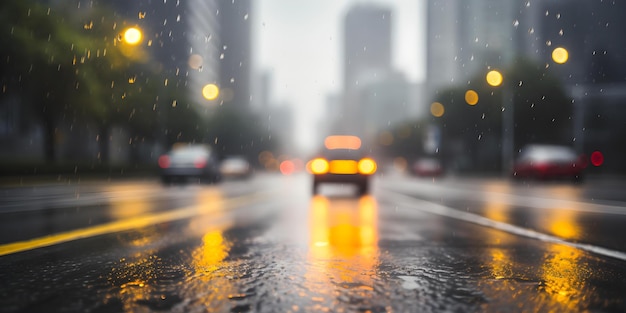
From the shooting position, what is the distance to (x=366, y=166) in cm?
1766

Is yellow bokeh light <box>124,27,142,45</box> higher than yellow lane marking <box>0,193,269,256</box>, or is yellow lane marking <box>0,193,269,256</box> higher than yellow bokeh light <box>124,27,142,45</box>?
yellow bokeh light <box>124,27,142,45</box>

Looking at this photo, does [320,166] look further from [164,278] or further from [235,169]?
[235,169]

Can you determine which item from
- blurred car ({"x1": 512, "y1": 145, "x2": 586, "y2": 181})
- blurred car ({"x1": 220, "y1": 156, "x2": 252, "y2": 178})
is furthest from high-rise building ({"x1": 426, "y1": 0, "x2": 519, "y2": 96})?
blurred car ({"x1": 512, "y1": 145, "x2": 586, "y2": 181})

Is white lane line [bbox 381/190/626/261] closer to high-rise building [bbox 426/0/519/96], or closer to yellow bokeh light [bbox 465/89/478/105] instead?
yellow bokeh light [bbox 465/89/478/105]

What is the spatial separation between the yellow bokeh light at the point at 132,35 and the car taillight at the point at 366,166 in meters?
7.63

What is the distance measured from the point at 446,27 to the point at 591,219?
5919 inches

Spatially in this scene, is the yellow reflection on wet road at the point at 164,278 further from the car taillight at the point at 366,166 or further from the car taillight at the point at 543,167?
the car taillight at the point at 543,167

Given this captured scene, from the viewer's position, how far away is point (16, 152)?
50594mm

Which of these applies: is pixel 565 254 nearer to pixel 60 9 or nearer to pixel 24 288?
pixel 24 288

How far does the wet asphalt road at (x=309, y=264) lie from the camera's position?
12.0 feet

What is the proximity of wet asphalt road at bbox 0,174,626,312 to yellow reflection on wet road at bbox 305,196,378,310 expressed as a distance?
0.05ft

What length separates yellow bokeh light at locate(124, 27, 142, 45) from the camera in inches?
649

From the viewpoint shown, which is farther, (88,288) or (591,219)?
(591,219)

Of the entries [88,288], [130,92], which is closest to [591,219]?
[88,288]
